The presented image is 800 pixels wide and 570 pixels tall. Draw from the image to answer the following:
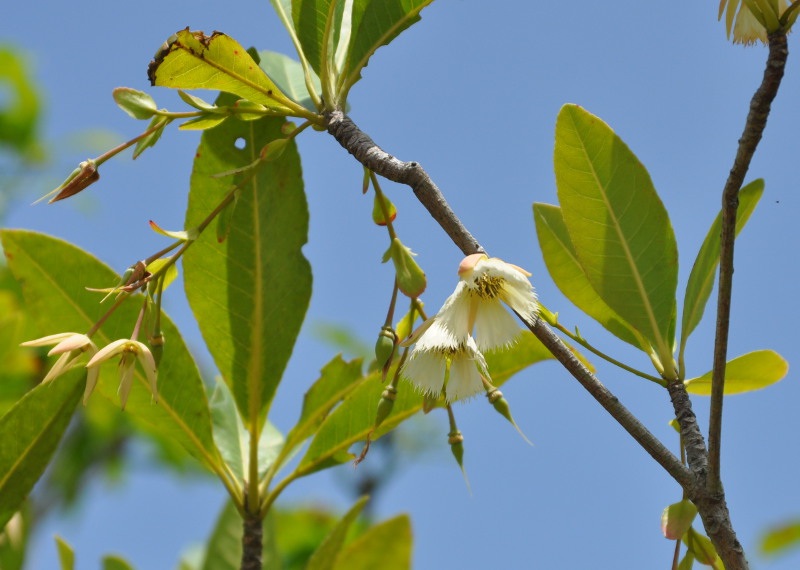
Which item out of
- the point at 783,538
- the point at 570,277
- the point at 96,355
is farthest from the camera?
the point at 783,538

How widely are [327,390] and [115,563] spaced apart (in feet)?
1.86

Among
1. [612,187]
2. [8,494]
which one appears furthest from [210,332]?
[612,187]

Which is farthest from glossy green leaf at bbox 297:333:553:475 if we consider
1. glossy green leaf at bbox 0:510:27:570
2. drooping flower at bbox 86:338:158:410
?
glossy green leaf at bbox 0:510:27:570

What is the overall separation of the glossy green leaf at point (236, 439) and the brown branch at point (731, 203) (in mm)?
1151

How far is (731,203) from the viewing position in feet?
2.81

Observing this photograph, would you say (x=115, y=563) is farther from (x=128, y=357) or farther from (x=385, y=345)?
(x=385, y=345)

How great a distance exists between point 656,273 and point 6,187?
4328mm

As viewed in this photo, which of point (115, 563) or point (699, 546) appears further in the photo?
point (115, 563)

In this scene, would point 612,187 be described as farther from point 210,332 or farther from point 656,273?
point 210,332

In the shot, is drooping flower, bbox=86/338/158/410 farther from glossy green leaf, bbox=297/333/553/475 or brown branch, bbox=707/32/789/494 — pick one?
brown branch, bbox=707/32/789/494

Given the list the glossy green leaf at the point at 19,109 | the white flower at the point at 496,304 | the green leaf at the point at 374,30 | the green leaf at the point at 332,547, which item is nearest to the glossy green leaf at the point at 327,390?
the green leaf at the point at 332,547

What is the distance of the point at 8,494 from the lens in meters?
1.47

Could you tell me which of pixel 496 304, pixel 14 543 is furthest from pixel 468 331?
pixel 14 543

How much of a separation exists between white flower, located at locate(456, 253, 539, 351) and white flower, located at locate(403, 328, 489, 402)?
Result: 31 mm
